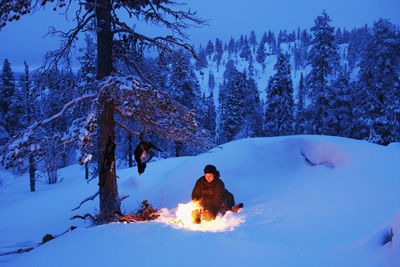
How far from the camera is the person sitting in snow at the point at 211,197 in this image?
5355 millimetres

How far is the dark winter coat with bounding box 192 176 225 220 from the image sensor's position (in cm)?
542

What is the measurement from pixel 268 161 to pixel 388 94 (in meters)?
15.8

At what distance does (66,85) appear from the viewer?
536 cm

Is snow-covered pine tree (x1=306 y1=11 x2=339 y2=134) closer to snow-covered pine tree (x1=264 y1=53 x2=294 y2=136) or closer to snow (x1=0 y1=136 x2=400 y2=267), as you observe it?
snow-covered pine tree (x1=264 y1=53 x2=294 y2=136)

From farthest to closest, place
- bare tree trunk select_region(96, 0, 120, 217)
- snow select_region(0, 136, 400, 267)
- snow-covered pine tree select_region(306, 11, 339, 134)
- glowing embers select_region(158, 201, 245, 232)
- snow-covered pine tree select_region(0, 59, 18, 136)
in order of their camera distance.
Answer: snow-covered pine tree select_region(0, 59, 18, 136) → snow-covered pine tree select_region(306, 11, 339, 134) → bare tree trunk select_region(96, 0, 120, 217) → glowing embers select_region(158, 201, 245, 232) → snow select_region(0, 136, 400, 267)

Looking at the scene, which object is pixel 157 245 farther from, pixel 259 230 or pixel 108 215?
pixel 108 215

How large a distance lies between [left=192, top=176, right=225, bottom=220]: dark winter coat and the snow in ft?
1.10

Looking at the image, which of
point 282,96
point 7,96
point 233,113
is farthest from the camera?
point 233,113

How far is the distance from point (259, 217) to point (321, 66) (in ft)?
62.7

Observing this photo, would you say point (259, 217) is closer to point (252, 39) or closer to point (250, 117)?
point (250, 117)

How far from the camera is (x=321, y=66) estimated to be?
20047 millimetres

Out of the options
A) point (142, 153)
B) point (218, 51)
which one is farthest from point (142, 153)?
point (218, 51)

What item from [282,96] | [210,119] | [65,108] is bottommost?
[65,108]

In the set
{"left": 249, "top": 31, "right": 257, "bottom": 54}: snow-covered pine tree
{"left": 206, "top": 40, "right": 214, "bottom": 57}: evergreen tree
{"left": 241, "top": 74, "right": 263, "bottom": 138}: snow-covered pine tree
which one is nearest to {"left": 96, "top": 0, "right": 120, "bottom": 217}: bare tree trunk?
{"left": 241, "top": 74, "right": 263, "bottom": 138}: snow-covered pine tree
